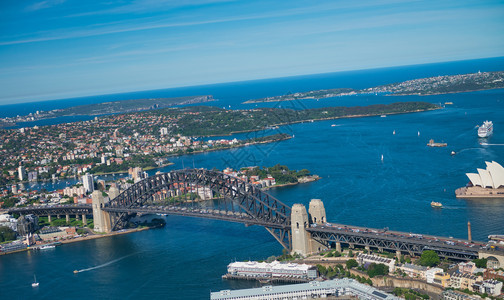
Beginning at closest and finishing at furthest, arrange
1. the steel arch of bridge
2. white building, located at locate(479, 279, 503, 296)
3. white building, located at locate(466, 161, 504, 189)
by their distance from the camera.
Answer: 1. white building, located at locate(479, 279, 503, 296)
2. the steel arch of bridge
3. white building, located at locate(466, 161, 504, 189)

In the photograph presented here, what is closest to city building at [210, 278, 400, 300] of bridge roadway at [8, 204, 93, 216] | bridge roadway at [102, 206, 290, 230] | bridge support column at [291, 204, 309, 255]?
bridge support column at [291, 204, 309, 255]

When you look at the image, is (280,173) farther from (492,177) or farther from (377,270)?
(377,270)

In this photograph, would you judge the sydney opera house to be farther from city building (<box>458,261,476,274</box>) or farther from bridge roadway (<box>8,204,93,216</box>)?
bridge roadway (<box>8,204,93,216</box>)

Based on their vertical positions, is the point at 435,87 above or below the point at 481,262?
above

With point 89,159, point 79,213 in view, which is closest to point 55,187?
point 89,159

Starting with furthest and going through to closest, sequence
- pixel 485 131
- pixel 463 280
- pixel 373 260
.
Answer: pixel 485 131 → pixel 373 260 → pixel 463 280

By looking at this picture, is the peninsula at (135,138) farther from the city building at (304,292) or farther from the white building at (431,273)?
the white building at (431,273)

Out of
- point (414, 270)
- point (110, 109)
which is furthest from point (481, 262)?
point (110, 109)

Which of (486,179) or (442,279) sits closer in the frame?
(442,279)
